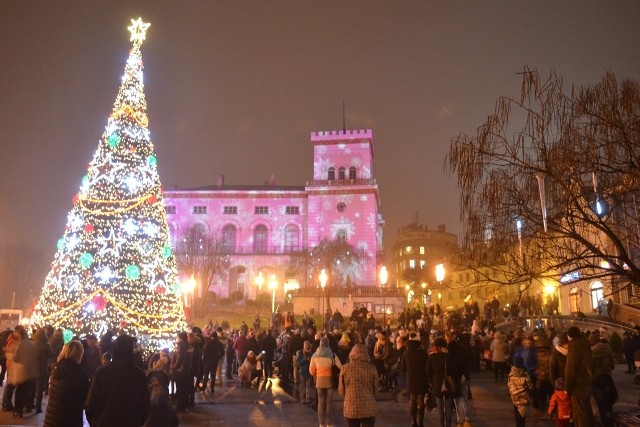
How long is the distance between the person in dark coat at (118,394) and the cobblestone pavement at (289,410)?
5.06m

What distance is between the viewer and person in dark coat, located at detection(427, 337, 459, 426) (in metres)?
8.87

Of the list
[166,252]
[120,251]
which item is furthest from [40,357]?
[166,252]

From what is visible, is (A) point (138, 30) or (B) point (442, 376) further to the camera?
(A) point (138, 30)

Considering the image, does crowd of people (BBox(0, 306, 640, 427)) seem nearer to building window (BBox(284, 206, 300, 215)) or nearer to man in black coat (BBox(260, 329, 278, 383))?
man in black coat (BBox(260, 329, 278, 383))

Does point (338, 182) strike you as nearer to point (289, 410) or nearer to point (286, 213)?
point (286, 213)

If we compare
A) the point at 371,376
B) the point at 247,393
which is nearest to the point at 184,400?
the point at 247,393

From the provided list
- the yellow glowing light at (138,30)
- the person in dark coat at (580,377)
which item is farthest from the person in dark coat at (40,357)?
the yellow glowing light at (138,30)

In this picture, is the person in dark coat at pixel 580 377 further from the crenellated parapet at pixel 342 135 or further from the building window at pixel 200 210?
the building window at pixel 200 210

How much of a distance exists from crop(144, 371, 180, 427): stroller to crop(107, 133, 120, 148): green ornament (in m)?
12.3

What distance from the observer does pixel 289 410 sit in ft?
38.5

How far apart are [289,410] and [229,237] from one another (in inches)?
1909

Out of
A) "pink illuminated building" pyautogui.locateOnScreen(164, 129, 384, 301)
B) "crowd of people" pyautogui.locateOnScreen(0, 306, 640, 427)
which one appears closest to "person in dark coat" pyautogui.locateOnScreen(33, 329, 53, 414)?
"crowd of people" pyautogui.locateOnScreen(0, 306, 640, 427)

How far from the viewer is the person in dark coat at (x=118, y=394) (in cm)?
512

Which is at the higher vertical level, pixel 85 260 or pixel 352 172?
pixel 352 172
